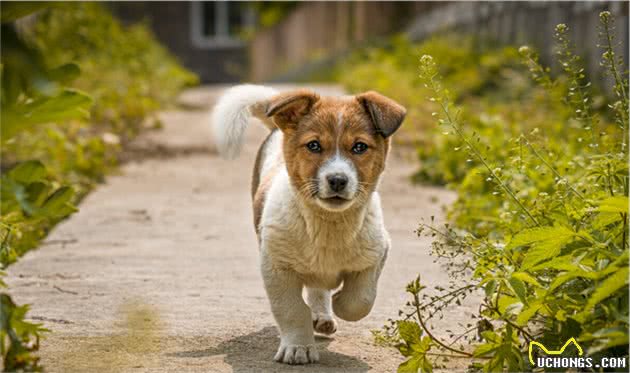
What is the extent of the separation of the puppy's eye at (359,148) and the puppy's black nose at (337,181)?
9.2 inches

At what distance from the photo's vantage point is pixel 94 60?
1550 cm

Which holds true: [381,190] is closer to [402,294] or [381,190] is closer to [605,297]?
[402,294]

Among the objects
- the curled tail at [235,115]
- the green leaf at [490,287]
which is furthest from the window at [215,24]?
the green leaf at [490,287]

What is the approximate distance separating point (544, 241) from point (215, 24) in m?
31.1

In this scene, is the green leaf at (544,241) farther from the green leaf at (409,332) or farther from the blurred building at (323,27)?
the blurred building at (323,27)

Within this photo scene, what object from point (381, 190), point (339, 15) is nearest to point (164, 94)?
point (381, 190)

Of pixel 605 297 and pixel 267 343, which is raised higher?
pixel 605 297

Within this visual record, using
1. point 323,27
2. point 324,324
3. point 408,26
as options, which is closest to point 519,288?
point 324,324

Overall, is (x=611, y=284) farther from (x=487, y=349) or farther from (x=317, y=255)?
(x=317, y=255)

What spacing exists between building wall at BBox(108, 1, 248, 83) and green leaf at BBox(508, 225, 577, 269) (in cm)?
2930

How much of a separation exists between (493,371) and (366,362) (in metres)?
0.66

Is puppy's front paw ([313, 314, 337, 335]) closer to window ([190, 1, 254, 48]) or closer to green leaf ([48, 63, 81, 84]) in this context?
green leaf ([48, 63, 81, 84])

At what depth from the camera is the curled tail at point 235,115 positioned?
204 inches

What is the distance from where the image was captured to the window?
33.2 m
